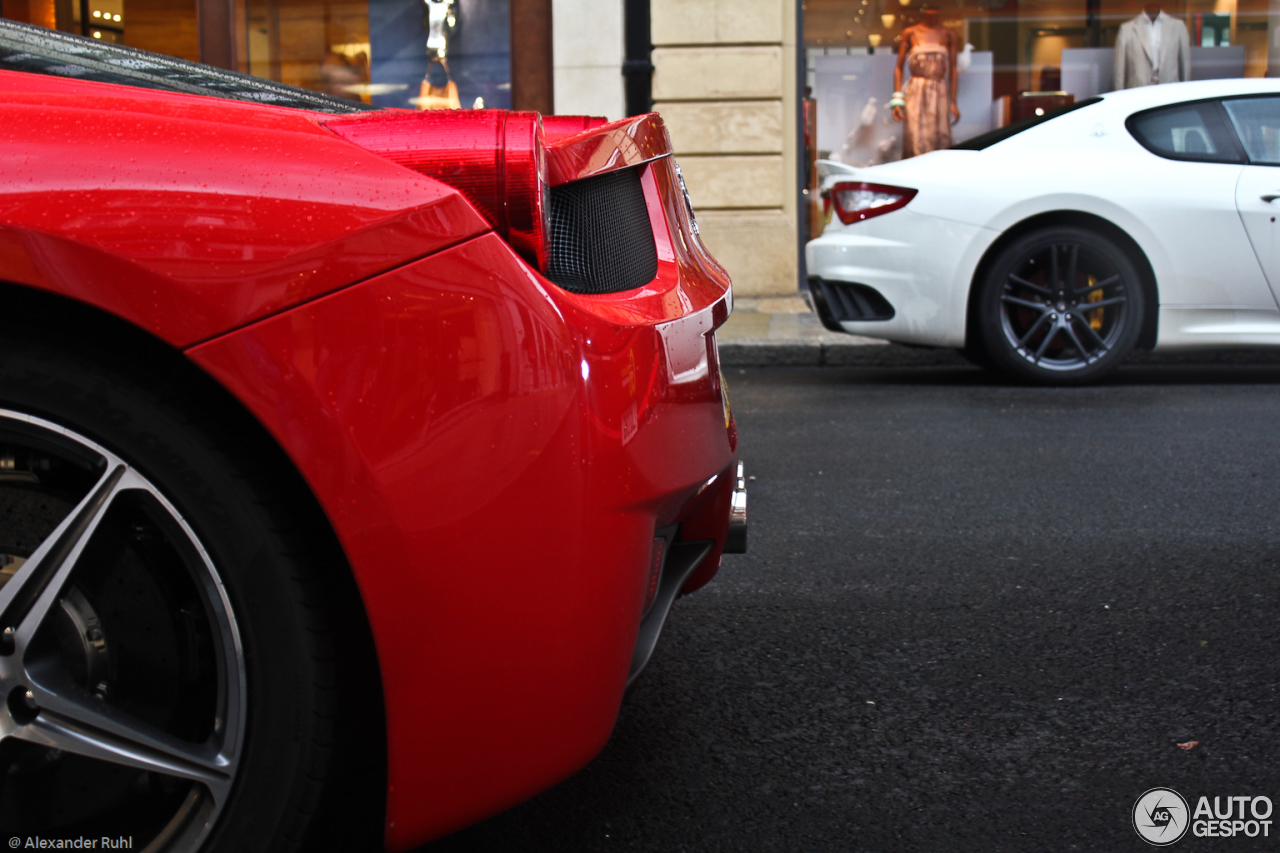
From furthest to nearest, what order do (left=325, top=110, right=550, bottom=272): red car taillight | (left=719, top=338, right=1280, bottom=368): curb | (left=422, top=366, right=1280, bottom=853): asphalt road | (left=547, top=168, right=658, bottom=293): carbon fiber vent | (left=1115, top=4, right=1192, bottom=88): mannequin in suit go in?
(left=1115, top=4, right=1192, bottom=88): mannequin in suit → (left=719, top=338, right=1280, bottom=368): curb → (left=422, top=366, right=1280, bottom=853): asphalt road → (left=547, top=168, right=658, bottom=293): carbon fiber vent → (left=325, top=110, right=550, bottom=272): red car taillight

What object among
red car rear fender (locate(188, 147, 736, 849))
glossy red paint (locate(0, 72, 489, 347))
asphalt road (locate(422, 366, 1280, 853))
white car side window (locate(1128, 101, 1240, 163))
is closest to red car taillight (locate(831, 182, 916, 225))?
white car side window (locate(1128, 101, 1240, 163))

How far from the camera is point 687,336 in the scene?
6.00 ft

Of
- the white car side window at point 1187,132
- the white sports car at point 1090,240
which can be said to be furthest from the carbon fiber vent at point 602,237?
the white car side window at point 1187,132

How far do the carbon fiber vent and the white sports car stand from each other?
4829mm

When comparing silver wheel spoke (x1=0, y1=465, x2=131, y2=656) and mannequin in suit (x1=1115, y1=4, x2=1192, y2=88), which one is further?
mannequin in suit (x1=1115, y1=4, x2=1192, y2=88)

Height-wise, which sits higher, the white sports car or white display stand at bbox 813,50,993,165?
white display stand at bbox 813,50,993,165

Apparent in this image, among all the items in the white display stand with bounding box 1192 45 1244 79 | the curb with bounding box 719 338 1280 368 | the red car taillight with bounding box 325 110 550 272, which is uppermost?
the white display stand with bounding box 1192 45 1244 79

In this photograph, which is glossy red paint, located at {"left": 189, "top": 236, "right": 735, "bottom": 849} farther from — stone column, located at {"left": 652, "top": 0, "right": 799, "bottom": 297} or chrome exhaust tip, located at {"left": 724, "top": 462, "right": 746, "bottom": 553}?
stone column, located at {"left": 652, "top": 0, "right": 799, "bottom": 297}

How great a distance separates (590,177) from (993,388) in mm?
5161

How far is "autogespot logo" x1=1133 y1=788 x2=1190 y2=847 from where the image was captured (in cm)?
196

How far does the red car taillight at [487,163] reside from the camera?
62.1 inches

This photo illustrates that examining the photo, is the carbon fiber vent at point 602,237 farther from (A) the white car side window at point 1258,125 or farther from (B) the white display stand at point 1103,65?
(B) the white display stand at point 1103,65

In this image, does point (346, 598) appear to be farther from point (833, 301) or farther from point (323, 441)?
point (833, 301)

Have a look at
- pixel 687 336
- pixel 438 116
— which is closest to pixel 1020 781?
pixel 687 336
